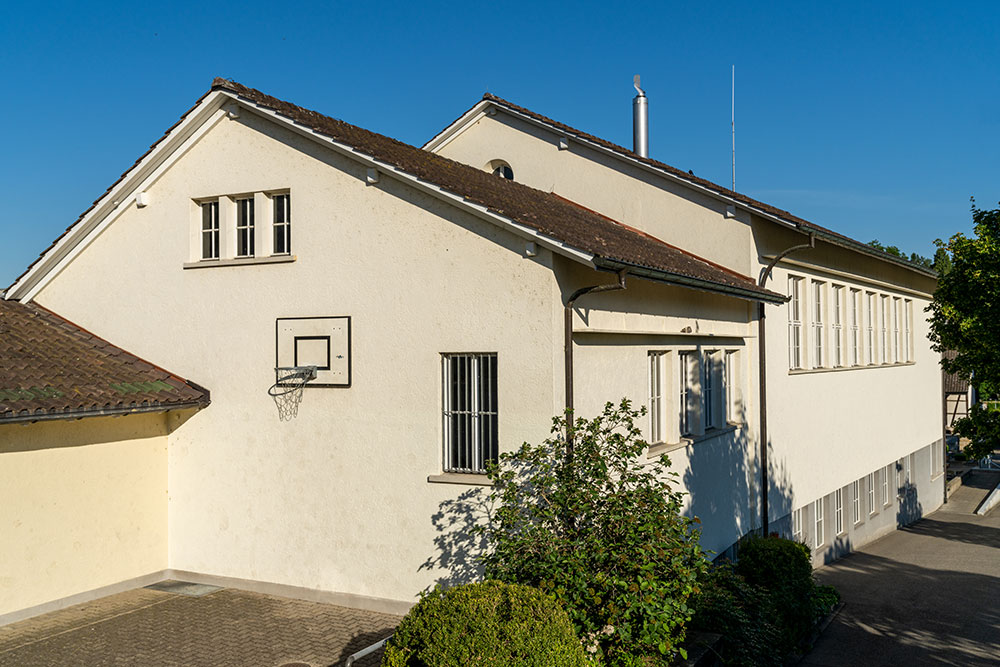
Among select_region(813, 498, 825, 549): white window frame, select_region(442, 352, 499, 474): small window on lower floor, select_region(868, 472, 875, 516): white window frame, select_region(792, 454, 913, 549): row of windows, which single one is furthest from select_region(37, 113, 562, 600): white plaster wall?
select_region(868, 472, 875, 516): white window frame

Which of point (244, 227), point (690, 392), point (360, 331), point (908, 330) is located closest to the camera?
point (360, 331)

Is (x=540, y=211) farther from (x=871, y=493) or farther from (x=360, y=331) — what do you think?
(x=871, y=493)

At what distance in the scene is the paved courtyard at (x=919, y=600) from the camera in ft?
46.3

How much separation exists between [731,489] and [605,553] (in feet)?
25.8

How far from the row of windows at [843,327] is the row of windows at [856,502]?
3.12 m

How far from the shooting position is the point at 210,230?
44.0 feet

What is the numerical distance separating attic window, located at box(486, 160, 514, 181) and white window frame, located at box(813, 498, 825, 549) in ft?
33.2

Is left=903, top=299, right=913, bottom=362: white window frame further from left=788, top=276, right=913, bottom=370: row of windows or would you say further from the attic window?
the attic window

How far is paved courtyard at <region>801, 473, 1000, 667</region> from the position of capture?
46.3 ft

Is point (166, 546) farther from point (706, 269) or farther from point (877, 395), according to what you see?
point (877, 395)

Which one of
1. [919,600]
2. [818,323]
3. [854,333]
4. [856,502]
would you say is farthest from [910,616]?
[854,333]

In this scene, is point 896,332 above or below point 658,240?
below

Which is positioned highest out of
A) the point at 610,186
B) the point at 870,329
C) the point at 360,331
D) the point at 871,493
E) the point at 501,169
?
the point at 501,169

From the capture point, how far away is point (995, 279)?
16516mm
